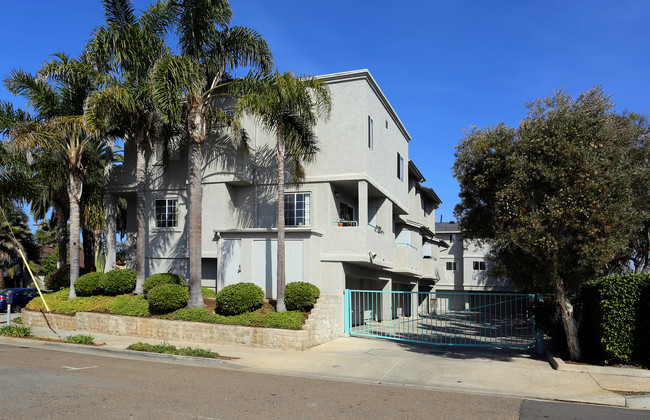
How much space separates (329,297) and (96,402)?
10.9 metres

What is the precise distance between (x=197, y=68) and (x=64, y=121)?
231 inches

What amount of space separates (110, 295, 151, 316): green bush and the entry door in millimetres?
2885

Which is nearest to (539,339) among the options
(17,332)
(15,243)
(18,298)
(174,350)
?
(174,350)

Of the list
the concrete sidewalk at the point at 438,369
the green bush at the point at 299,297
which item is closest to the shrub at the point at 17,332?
the concrete sidewalk at the point at 438,369

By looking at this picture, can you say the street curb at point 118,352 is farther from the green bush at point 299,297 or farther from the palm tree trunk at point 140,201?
the palm tree trunk at point 140,201

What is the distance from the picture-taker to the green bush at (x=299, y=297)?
16.7 m

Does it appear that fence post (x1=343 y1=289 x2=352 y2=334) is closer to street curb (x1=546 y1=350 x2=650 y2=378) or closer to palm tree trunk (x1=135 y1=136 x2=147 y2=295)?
street curb (x1=546 y1=350 x2=650 y2=378)

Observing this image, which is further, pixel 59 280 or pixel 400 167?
pixel 400 167

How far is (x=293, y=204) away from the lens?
21203 millimetres

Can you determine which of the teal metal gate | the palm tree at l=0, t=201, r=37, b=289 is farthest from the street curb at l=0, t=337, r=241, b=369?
the palm tree at l=0, t=201, r=37, b=289

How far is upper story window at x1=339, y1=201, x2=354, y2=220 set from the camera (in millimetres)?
22478

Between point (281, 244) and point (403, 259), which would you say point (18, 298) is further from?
point (403, 259)

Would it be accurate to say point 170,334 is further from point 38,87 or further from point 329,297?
point 38,87

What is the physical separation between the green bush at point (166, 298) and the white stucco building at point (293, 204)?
95.2 inches
